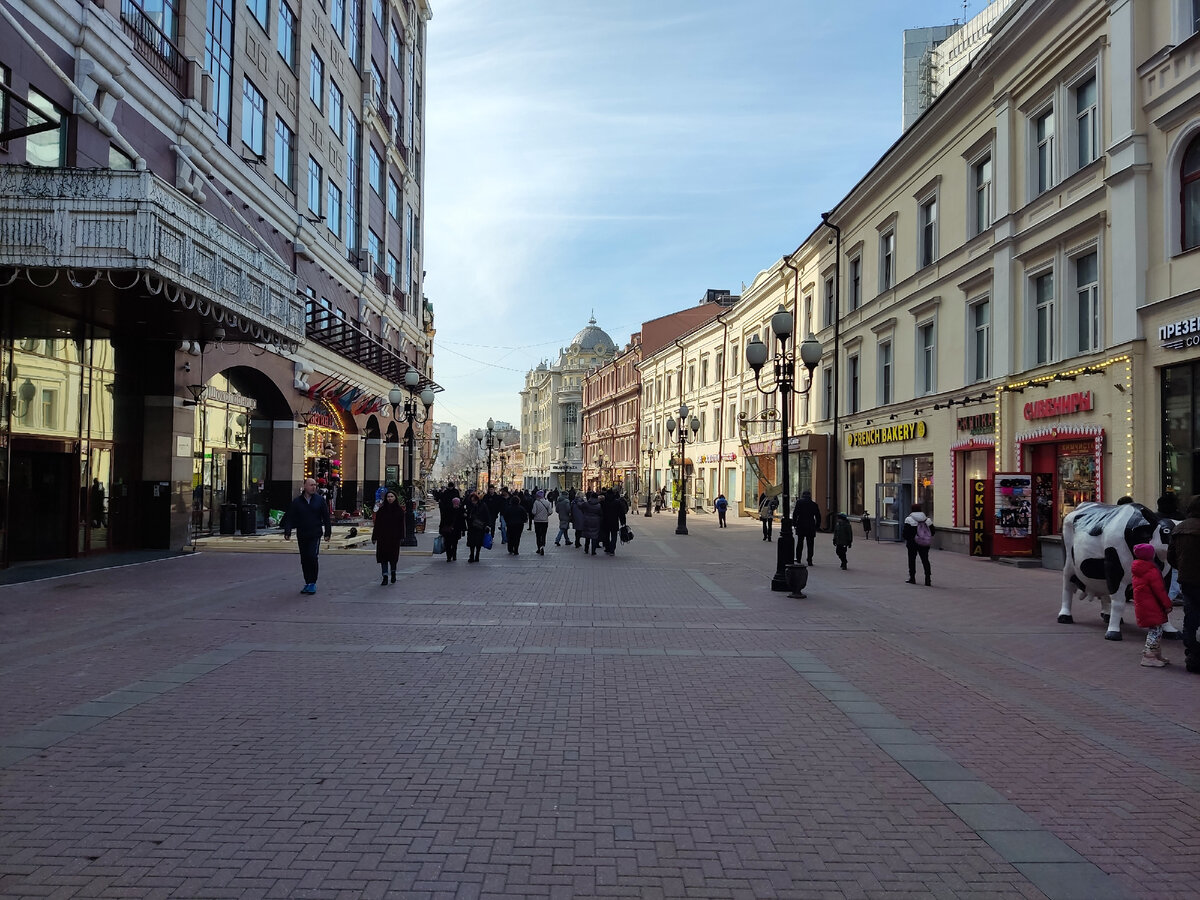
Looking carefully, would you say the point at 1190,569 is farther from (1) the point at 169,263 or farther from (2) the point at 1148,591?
(1) the point at 169,263

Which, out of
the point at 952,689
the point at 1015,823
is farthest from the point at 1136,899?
the point at 952,689

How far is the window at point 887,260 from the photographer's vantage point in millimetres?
28688

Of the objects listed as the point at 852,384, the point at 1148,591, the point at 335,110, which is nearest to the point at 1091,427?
the point at 1148,591

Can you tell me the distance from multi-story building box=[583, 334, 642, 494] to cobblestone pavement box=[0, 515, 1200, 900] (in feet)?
183

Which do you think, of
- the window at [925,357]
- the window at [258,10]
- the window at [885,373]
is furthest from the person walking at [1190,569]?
the window at [258,10]

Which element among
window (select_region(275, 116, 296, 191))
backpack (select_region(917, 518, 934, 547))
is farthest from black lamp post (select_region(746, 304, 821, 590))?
window (select_region(275, 116, 296, 191))

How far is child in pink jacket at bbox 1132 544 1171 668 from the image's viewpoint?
27.8ft

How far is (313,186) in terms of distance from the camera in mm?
29141

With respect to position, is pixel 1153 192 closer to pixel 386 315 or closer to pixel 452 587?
pixel 452 587

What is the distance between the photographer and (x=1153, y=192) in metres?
15.4

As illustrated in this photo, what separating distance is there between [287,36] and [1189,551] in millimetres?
27754

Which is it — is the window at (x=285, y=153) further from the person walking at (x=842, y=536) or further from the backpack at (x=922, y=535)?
the backpack at (x=922, y=535)

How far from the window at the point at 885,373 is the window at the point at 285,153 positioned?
20365 millimetres

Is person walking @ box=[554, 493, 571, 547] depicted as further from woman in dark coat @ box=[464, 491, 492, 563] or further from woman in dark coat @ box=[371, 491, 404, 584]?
woman in dark coat @ box=[371, 491, 404, 584]
